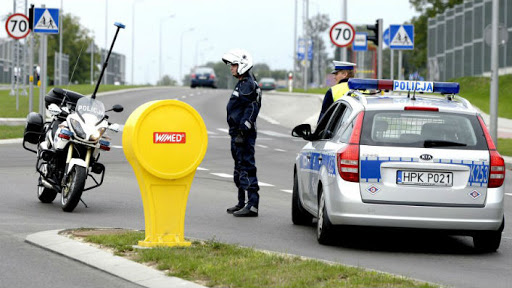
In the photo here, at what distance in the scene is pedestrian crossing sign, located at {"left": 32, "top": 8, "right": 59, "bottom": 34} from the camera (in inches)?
1120

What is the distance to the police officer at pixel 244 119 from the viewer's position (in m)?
12.6

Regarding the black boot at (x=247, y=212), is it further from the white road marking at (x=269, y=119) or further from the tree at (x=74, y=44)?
the tree at (x=74, y=44)

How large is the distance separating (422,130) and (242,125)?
3059 millimetres

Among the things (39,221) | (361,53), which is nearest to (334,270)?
(39,221)

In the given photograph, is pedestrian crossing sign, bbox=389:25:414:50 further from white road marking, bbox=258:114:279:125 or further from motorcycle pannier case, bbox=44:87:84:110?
motorcycle pannier case, bbox=44:87:84:110

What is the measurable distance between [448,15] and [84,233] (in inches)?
2385

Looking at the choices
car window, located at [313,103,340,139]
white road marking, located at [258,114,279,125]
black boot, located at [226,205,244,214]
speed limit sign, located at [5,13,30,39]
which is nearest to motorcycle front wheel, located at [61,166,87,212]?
black boot, located at [226,205,244,214]

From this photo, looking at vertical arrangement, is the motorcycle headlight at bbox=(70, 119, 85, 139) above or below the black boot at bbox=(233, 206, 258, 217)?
above

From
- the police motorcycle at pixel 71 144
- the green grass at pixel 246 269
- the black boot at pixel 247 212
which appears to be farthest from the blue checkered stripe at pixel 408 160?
the police motorcycle at pixel 71 144

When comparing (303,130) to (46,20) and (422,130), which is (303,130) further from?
(46,20)

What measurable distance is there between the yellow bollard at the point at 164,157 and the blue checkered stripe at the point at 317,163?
1396 mm

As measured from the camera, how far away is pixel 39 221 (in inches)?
454

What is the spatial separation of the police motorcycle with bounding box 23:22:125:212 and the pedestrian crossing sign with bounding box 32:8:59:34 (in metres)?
15.3

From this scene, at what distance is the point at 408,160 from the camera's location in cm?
973
